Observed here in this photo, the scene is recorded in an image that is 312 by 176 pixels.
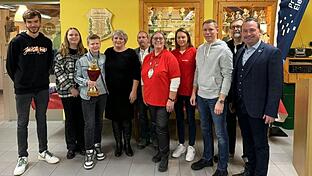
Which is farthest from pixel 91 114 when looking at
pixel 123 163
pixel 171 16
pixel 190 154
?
pixel 171 16

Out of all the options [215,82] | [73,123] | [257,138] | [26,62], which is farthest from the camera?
[73,123]

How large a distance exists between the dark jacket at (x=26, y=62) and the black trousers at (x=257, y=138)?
Answer: 6.72 feet

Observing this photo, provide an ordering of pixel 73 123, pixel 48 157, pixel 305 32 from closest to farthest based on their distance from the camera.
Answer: pixel 48 157, pixel 73 123, pixel 305 32

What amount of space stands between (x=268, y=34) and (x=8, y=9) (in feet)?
15.7

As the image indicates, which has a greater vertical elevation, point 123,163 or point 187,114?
point 187,114

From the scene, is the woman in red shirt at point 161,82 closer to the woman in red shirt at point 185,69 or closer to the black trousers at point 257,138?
the woman in red shirt at point 185,69

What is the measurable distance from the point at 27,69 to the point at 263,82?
2274 mm

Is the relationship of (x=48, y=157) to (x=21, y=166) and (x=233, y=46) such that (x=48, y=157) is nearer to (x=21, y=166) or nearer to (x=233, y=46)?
(x=21, y=166)

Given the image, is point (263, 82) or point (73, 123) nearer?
point (263, 82)

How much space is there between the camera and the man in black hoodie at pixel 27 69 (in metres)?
3.15

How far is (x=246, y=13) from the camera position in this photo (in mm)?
5250

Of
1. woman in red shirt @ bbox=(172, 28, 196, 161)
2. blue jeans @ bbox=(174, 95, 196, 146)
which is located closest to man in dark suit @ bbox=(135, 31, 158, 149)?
blue jeans @ bbox=(174, 95, 196, 146)

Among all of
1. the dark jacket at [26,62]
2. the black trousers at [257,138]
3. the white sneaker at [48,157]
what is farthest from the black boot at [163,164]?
the dark jacket at [26,62]

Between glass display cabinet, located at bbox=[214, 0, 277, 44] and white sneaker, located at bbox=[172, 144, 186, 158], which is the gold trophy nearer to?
white sneaker, located at bbox=[172, 144, 186, 158]
